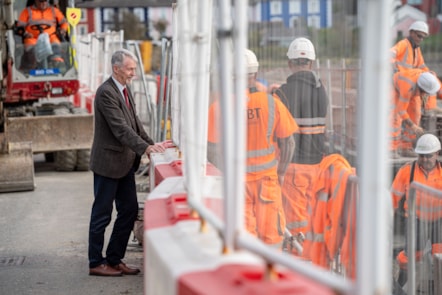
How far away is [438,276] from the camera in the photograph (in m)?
7.19

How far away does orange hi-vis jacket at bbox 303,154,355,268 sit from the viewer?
22.8 ft

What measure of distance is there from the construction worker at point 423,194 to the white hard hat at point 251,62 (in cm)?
150

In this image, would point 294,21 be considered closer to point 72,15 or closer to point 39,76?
point 72,15

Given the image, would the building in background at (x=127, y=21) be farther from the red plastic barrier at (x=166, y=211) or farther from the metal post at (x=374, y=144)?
the metal post at (x=374, y=144)

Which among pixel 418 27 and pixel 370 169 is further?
pixel 418 27

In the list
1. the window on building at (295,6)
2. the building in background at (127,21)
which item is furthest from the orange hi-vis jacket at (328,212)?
the building in background at (127,21)

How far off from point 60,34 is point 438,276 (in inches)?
496

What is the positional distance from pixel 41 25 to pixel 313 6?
12870 mm

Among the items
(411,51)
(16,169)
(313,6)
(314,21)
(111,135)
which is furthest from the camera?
(16,169)

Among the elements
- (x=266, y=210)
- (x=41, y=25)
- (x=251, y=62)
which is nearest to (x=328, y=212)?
(x=266, y=210)

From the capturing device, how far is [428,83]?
28.7 feet

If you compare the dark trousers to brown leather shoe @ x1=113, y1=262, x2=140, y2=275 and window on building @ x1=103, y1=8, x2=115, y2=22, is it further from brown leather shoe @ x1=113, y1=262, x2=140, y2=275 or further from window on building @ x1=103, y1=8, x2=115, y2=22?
window on building @ x1=103, y1=8, x2=115, y2=22

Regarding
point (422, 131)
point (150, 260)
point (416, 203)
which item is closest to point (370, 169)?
point (150, 260)

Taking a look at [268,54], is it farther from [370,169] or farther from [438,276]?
[370,169]
